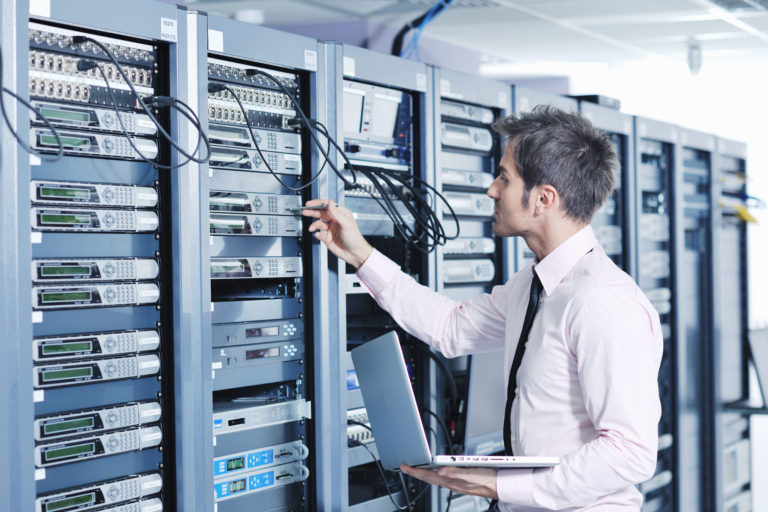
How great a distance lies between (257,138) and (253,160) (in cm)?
5

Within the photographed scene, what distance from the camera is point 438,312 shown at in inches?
89.8

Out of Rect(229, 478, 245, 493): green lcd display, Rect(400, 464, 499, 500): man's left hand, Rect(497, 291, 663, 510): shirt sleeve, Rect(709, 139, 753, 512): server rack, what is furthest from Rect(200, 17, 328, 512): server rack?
Rect(709, 139, 753, 512): server rack

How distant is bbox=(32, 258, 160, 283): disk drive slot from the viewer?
1.61 metres

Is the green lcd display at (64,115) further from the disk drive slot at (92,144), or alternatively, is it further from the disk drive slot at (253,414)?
the disk drive slot at (253,414)

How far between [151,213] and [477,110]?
1275mm

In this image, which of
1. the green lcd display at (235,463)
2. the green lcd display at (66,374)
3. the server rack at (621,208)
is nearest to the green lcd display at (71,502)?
the green lcd display at (66,374)

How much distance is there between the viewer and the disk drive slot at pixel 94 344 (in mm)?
1618

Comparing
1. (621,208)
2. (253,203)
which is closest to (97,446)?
(253,203)

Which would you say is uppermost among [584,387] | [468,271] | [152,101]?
[152,101]

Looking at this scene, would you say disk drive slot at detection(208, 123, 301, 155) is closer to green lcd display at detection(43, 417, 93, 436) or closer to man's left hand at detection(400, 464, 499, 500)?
green lcd display at detection(43, 417, 93, 436)

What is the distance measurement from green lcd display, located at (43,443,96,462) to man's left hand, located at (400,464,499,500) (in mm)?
646

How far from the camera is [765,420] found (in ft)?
20.8

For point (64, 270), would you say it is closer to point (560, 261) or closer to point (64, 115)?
point (64, 115)

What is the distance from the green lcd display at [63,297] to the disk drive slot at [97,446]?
0.26m
